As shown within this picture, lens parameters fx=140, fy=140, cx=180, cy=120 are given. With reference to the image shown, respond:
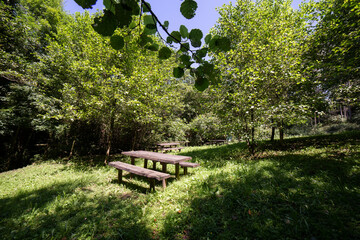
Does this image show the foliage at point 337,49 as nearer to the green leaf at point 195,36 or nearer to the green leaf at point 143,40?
the green leaf at point 195,36

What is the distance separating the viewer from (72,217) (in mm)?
3162

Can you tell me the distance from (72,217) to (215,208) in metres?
3.19

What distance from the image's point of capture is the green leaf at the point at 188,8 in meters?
0.94

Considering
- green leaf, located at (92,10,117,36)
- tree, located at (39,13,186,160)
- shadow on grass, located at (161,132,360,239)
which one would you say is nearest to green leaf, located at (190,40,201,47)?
green leaf, located at (92,10,117,36)

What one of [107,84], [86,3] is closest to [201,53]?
[86,3]

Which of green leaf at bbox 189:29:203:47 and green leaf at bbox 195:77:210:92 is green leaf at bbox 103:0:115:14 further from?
green leaf at bbox 195:77:210:92

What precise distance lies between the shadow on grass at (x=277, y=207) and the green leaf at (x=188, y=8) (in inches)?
116

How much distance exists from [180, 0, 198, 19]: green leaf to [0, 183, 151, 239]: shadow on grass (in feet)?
10.6

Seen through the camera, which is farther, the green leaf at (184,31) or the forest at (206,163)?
the forest at (206,163)

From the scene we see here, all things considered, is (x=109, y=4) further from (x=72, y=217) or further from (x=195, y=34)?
(x=72, y=217)

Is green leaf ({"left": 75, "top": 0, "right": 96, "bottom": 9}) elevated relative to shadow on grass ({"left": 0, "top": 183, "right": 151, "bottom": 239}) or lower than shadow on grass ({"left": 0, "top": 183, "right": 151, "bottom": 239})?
elevated

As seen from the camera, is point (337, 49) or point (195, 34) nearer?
point (195, 34)

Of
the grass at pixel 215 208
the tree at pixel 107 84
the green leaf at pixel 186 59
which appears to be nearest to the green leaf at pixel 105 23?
the green leaf at pixel 186 59

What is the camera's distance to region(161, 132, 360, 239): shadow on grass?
7.35 ft
